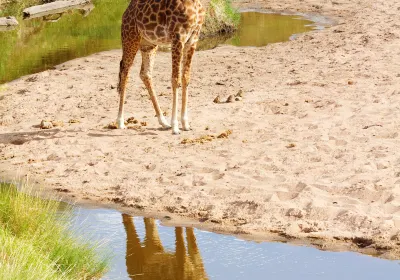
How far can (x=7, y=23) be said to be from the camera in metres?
20.7

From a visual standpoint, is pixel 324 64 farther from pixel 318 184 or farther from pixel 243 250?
pixel 243 250

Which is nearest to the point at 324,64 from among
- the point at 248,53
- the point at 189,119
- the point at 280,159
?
the point at 248,53

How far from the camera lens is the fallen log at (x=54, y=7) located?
2251cm

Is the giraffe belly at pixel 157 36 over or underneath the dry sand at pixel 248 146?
over

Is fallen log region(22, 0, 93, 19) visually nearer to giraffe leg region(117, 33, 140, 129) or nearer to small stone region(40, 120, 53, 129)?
small stone region(40, 120, 53, 129)

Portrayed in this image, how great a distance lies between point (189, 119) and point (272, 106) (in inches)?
50.5

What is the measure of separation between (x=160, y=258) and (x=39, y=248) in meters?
1.06

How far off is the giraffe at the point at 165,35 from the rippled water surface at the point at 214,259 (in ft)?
10.1

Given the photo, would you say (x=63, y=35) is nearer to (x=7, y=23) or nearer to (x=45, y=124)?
(x=7, y=23)

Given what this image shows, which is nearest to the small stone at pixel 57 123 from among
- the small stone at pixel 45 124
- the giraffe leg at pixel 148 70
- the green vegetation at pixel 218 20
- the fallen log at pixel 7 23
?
the small stone at pixel 45 124

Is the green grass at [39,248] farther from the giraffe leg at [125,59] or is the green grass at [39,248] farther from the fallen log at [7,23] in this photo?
the fallen log at [7,23]

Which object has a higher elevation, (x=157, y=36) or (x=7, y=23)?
(x=157, y=36)

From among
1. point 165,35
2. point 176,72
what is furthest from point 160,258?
point 165,35

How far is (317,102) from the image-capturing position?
1154 centimetres
